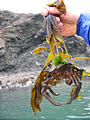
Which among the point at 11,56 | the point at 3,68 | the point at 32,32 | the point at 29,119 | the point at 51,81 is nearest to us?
the point at 51,81

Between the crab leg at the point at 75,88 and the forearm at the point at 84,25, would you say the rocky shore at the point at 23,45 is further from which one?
the crab leg at the point at 75,88

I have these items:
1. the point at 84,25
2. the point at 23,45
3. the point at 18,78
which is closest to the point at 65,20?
the point at 84,25

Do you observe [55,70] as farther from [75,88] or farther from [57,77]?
[75,88]

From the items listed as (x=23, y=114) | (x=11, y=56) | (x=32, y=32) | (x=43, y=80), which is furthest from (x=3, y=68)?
(x=43, y=80)

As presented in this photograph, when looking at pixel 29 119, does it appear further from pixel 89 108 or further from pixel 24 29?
pixel 24 29

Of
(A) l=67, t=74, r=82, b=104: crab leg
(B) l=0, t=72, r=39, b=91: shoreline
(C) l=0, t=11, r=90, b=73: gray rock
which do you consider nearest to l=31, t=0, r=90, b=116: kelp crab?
(A) l=67, t=74, r=82, b=104: crab leg

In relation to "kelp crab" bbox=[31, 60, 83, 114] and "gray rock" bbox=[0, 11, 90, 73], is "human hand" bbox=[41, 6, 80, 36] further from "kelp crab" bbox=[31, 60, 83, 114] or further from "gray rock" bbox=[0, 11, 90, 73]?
"gray rock" bbox=[0, 11, 90, 73]
